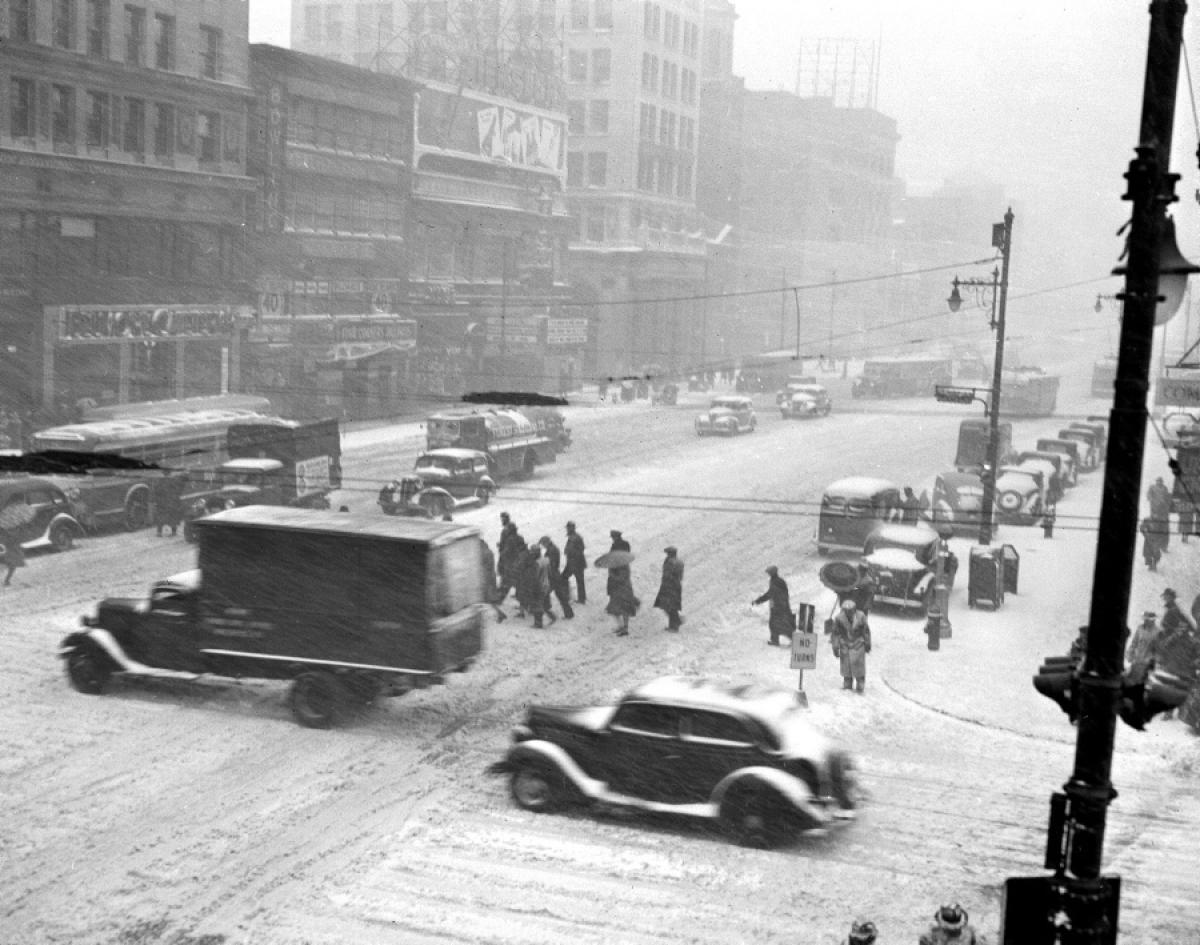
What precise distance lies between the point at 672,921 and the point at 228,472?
15.7 m

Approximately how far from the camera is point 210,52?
117 ft

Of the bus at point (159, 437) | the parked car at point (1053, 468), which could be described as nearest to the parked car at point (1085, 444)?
the parked car at point (1053, 468)

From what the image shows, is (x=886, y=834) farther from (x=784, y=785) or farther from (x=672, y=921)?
(x=672, y=921)

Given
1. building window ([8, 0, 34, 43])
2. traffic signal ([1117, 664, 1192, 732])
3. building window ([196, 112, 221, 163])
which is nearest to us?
traffic signal ([1117, 664, 1192, 732])

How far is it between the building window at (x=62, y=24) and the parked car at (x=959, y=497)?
23.4 m

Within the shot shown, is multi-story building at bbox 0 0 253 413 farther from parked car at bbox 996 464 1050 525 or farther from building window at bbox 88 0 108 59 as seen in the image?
parked car at bbox 996 464 1050 525

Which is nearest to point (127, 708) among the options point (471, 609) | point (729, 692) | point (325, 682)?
point (325, 682)

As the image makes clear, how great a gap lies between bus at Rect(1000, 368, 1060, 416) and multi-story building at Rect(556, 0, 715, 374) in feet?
56.8

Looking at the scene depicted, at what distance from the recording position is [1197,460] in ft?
75.4

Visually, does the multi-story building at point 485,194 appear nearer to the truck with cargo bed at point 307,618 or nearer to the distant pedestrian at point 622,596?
the distant pedestrian at point 622,596

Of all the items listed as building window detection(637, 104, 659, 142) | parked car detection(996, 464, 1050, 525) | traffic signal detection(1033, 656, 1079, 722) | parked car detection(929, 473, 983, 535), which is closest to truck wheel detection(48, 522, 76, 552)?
parked car detection(929, 473, 983, 535)

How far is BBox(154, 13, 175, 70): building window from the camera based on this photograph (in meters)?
34.1

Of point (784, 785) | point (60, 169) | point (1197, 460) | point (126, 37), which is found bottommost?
point (784, 785)

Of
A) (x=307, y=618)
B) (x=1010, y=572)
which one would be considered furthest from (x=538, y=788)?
(x=1010, y=572)
